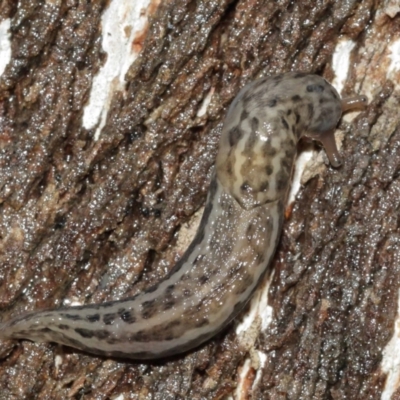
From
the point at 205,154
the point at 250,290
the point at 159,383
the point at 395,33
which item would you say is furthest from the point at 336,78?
the point at 159,383

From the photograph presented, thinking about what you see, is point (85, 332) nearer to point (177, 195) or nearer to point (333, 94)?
point (177, 195)

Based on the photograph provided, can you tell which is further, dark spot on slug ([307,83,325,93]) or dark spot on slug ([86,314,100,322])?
dark spot on slug ([307,83,325,93])

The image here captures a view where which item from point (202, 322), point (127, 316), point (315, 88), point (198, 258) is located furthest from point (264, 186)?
point (127, 316)

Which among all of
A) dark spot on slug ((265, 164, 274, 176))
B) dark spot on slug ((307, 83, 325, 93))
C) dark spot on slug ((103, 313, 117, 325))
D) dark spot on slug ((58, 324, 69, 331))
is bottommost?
dark spot on slug ((58, 324, 69, 331))

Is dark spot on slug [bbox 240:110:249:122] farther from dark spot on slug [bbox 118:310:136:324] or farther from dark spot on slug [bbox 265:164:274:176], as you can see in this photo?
dark spot on slug [bbox 118:310:136:324]

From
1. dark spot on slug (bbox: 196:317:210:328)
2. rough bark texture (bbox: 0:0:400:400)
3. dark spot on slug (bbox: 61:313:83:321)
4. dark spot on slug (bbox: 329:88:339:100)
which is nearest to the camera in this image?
dark spot on slug (bbox: 196:317:210:328)

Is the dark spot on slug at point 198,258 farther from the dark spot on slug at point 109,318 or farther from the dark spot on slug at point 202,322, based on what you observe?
the dark spot on slug at point 109,318

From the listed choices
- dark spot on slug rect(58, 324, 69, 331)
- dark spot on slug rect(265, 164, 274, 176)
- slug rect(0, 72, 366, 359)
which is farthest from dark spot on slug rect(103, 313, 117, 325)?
dark spot on slug rect(265, 164, 274, 176)
